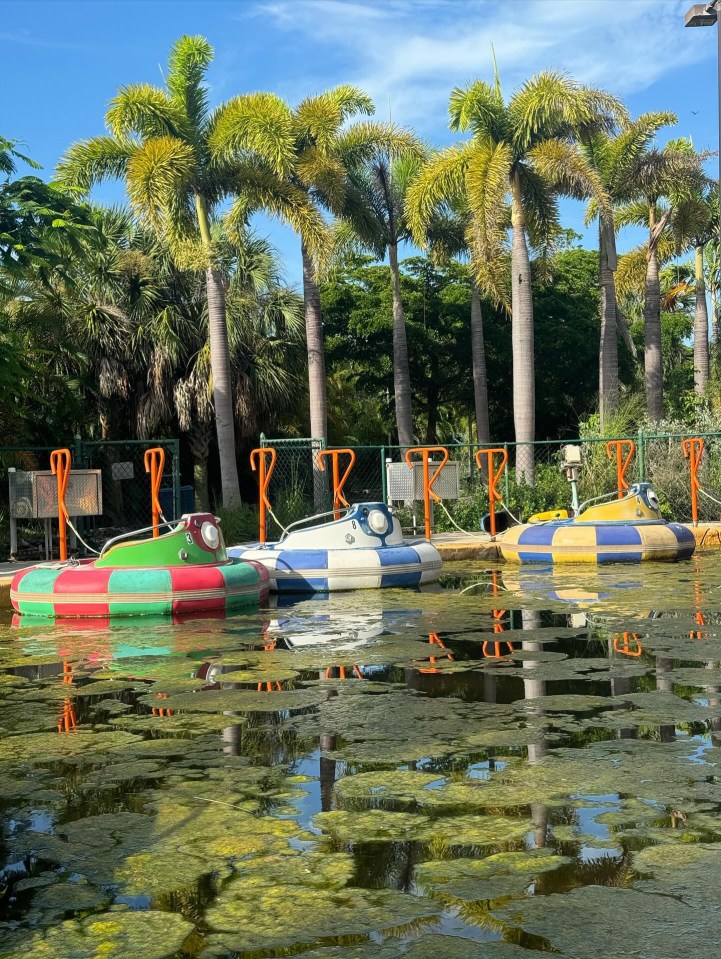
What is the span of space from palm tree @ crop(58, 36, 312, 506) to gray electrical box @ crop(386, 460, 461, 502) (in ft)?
17.2

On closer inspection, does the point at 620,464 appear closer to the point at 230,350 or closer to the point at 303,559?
the point at 303,559

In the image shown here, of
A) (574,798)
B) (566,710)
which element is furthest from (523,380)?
(574,798)

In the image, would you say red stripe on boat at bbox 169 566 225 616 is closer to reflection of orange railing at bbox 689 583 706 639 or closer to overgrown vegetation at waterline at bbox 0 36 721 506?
reflection of orange railing at bbox 689 583 706 639

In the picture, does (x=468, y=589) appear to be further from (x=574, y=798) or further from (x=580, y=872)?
(x=580, y=872)

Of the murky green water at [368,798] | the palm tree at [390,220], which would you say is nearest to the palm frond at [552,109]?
the palm tree at [390,220]

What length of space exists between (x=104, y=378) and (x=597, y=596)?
18133 millimetres

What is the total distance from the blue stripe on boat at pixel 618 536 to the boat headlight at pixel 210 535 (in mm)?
6121

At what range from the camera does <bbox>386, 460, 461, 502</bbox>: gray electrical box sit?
19.7 metres

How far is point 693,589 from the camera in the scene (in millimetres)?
13344

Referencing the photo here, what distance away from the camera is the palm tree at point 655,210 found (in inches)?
1152

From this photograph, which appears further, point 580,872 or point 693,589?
point 693,589

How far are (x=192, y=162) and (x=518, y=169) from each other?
783 centimetres

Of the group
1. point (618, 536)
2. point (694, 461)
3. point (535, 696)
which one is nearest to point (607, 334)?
point (694, 461)

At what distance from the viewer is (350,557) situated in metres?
14.7
